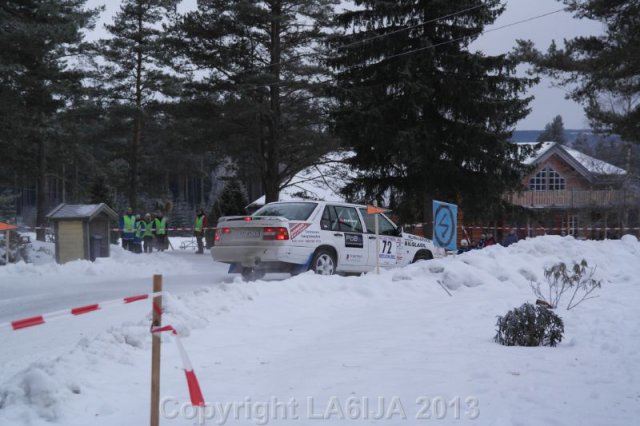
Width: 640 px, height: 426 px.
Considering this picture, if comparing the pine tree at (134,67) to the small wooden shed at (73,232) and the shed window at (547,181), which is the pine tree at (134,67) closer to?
the small wooden shed at (73,232)

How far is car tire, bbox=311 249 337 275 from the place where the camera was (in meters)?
13.8

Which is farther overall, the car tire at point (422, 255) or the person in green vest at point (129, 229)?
the person in green vest at point (129, 229)

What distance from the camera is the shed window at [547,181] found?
46656 millimetres

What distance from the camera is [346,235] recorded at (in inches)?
570

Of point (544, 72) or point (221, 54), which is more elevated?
point (221, 54)

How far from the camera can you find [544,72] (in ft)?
66.5

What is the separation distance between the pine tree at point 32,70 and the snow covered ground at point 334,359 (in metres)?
14.2

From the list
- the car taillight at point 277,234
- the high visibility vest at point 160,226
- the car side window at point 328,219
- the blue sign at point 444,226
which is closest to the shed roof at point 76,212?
the high visibility vest at point 160,226

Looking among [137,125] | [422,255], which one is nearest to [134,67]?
[137,125]

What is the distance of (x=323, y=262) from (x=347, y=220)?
4.09ft

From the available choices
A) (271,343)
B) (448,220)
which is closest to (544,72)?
(448,220)

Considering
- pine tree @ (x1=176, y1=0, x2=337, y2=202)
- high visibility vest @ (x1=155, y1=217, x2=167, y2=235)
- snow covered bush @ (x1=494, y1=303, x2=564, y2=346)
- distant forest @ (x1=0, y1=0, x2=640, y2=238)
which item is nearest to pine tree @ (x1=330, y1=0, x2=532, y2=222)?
distant forest @ (x1=0, y1=0, x2=640, y2=238)

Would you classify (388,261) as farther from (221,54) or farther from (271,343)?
(221,54)

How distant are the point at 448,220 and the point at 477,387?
9.48 m
